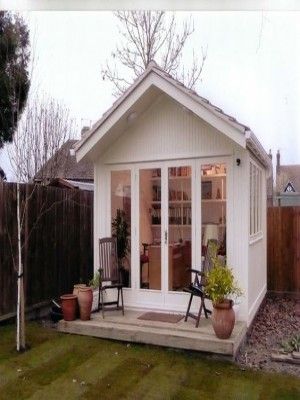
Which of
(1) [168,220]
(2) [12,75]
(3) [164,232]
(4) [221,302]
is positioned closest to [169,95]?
(1) [168,220]

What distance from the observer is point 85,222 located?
6.07m

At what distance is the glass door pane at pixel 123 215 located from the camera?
16.0 feet

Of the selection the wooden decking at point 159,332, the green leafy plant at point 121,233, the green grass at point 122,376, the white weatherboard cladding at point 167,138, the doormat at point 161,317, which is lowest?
the green grass at point 122,376

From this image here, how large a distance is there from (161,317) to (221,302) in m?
0.96

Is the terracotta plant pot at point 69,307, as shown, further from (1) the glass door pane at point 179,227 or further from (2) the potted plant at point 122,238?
(1) the glass door pane at point 179,227

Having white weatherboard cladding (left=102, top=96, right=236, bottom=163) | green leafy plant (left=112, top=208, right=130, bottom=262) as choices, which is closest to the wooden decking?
green leafy plant (left=112, top=208, right=130, bottom=262)

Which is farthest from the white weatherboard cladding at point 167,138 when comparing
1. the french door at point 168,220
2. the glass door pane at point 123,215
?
the glass door pane at point 123,215

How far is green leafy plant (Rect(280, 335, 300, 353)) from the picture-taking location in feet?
12.3

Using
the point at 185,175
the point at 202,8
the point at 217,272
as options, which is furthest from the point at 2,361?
the point at 202,8

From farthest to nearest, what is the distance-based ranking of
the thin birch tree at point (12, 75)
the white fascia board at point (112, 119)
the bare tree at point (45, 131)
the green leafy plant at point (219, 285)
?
the bare tree at point (45, 131)
the thin birch tree at point (12, 75)
the white fascia board at point (112, 119)
the green leafy plant at point (219, 285)

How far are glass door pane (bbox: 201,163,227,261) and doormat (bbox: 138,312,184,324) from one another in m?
0.74

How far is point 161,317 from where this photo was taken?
14.4ft

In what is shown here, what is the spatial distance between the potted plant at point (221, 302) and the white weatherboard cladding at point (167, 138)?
4.68 ft

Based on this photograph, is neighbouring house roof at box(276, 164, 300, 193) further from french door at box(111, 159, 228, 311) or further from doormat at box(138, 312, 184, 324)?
doormat at box(138, 312, 184, 324)
